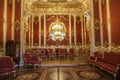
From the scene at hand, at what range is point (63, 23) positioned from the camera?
13.1 m

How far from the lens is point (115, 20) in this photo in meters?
7.09

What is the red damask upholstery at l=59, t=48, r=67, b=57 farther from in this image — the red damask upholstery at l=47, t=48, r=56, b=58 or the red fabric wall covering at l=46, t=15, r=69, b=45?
the red fabric wall covering at l=46, t=15, r=69, b=45

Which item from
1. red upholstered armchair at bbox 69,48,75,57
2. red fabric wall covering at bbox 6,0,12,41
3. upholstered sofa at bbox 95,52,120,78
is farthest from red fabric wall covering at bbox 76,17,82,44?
red fabric wall covering at bbox 6,0,12,41

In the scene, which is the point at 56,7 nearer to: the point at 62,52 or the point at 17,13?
the point at 62,52

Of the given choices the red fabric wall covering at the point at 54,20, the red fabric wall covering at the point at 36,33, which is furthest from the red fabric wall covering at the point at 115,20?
the red fabric wall covering at the point at 36,33

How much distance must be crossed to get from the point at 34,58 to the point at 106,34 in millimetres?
4568

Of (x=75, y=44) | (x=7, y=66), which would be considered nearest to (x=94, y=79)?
(x=7, y=66)

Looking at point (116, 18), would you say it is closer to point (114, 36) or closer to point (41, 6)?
point (114, 36)

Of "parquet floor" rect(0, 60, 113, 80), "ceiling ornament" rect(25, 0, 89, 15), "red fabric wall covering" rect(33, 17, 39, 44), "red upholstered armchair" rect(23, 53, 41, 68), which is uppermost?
"ceiling ornament" rect(25, 0, 89, 15)

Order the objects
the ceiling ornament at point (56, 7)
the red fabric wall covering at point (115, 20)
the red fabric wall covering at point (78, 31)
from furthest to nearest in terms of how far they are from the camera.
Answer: the red fabric wall covering at point (78, 31) < the ceiling ornament at point (56, 7) < the red fabric wall covering at point (115, 20)

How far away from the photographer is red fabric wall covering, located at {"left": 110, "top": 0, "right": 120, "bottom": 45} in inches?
269

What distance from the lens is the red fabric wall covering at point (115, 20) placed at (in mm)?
6845

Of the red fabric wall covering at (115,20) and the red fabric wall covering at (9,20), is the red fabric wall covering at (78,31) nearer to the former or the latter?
the red fabric wall covering at (115,20)

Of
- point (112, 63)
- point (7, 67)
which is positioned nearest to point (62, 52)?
point (112, 63)
